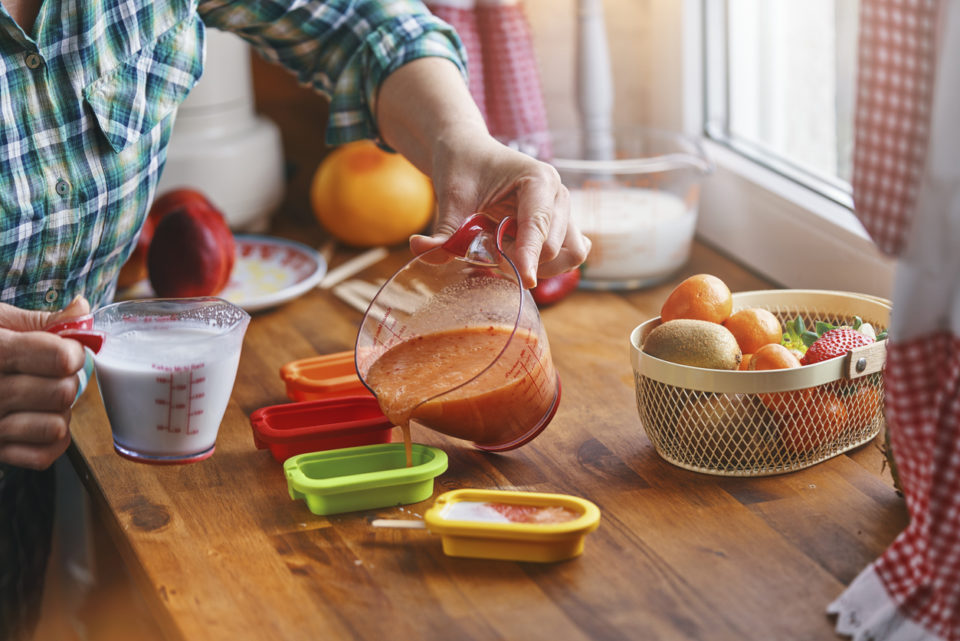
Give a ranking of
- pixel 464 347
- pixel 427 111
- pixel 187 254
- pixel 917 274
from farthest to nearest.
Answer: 1. pixel 187 254
2. pixel 427 111
3. pixel 464 347
4. pixel 917 274

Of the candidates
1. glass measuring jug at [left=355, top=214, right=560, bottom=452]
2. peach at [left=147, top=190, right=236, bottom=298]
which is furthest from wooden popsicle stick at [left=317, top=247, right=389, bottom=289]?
glass measuring jug at [left=355, top=214, right=560, bottom=452]

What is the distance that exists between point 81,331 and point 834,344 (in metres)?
0.68

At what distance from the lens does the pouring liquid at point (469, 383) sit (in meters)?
0.94

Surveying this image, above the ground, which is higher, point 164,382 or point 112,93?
point 112,93

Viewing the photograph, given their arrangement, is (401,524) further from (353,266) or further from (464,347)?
(353,266)

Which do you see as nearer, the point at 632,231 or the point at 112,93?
the point at 112,93

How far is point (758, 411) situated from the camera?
3.15 ft

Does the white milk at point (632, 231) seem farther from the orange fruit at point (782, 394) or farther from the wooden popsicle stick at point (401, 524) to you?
the wooden popsicle stick at point (401, 524)

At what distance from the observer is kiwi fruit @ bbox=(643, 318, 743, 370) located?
966mm

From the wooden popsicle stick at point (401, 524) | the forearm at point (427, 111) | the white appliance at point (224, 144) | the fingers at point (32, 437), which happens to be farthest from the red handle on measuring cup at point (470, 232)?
the white appliance at point (224, 144)

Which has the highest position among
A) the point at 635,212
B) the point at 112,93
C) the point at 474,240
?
the point at 112,93

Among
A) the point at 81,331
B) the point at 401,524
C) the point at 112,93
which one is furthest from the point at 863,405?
the point at 112,93

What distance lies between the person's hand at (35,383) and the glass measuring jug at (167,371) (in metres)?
0.03

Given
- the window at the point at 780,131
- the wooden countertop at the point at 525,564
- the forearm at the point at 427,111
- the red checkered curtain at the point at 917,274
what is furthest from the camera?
the window at the point at 780,131
